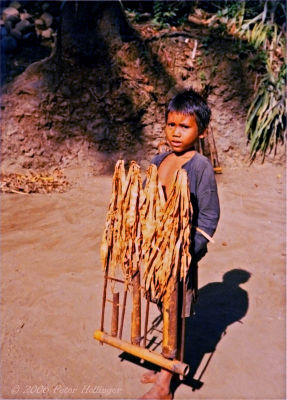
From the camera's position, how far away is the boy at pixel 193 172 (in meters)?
2.11

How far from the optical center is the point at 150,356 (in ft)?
6.84

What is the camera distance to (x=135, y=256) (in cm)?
207

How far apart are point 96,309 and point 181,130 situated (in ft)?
5.50

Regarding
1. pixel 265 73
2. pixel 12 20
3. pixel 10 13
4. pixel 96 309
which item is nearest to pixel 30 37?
pixel 12 20

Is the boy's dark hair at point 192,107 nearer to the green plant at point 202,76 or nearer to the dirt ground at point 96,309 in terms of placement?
the dirt ground at point 96,309

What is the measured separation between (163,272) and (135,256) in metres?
0.18

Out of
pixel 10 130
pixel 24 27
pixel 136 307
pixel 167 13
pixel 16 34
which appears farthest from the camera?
pixel 24 27

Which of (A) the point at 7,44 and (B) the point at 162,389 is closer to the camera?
(B) the point at 162,389

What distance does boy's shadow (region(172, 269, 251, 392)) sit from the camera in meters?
2.67

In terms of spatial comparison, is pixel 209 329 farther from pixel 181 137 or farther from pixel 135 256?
pixel 181 137

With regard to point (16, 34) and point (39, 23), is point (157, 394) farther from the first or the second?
point (39, 23)

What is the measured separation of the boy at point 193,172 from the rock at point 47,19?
27.2 ft

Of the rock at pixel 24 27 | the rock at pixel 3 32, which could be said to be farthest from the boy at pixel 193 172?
the rock at pixel 24 27

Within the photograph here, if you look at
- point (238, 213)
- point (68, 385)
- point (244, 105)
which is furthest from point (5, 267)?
point (244, 105)
